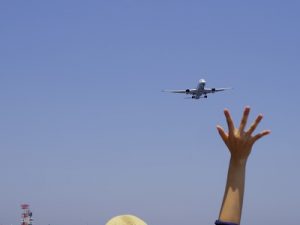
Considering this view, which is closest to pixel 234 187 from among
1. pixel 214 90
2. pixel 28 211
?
pixel 214 90

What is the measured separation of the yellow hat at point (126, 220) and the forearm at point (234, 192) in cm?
98

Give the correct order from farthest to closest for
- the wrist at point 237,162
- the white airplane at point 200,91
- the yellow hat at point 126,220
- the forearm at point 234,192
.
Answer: the white airplane at point 200,91, the yellow hat at point 126,220, the wrist at point 237,162, the forearm at point 234,192

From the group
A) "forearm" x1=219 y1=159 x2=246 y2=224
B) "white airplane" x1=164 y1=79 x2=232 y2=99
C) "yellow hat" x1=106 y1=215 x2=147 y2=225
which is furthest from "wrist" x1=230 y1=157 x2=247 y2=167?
"white airplane" x1=164 y1=79 x2=232 y2=99

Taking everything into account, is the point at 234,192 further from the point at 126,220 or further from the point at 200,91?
the point at 200,91

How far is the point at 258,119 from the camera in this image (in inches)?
214

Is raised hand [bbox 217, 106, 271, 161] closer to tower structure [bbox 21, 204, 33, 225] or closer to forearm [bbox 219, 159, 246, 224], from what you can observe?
forearm [bbox 219, 159, 246, 224]

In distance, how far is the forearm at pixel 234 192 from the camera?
17.0ft

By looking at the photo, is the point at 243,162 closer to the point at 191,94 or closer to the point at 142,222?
the point at 142,222

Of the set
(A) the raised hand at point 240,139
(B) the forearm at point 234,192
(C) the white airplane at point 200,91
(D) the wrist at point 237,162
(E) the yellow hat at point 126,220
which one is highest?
(C) the white airplane at point 200,91

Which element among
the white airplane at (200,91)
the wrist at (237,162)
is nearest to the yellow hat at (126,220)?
the wrist at (237,162)

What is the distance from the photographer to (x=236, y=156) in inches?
213

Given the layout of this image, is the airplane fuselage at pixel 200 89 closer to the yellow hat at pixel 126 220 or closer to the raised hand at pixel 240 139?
the yellow hat at pixel 126 220

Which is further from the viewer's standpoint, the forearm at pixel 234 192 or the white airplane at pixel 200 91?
the white airplane at pixel 200 91

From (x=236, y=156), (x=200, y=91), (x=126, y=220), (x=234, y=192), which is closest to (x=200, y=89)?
(x=200, y=91)
